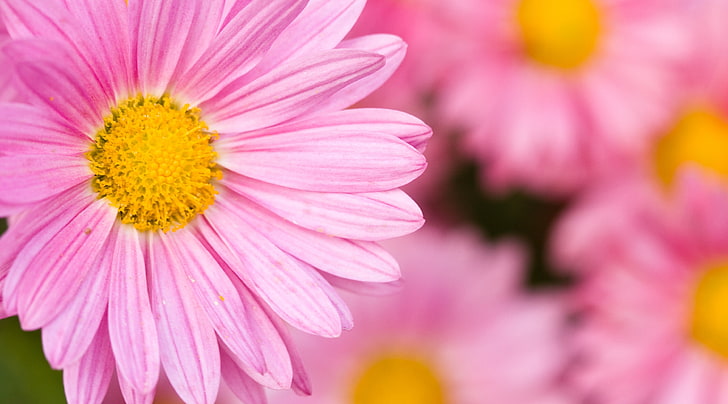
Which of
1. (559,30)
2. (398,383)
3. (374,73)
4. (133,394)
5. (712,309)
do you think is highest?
(559,30)

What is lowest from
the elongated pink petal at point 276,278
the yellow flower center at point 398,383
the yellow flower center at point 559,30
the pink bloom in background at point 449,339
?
the yellow flower center at point 398,383

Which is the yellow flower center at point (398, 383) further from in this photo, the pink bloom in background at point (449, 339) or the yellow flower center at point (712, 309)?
the yellow flower center at point (712, 309)

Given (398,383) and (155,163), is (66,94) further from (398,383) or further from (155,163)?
(398,383)

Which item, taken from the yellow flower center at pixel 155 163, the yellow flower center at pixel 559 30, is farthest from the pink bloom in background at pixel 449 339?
the yellow flower center at pixel 155 163

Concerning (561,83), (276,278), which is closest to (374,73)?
(276,278)

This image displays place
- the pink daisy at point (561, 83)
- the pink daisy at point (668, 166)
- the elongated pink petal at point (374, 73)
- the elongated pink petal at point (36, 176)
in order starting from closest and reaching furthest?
the elongated pink petal at point (36, 176)
the elongated pink petal at point (374, 73)
the pink daisy at point (561, 83)
the pink daisy at point (668, 166)

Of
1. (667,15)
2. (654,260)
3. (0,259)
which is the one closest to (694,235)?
(654,260)

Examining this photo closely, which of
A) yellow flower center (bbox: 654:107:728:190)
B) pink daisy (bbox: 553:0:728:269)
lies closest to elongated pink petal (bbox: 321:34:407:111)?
pink daisy (bbox: 553:0:728:269)

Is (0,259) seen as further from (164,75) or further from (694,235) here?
(694,235)
